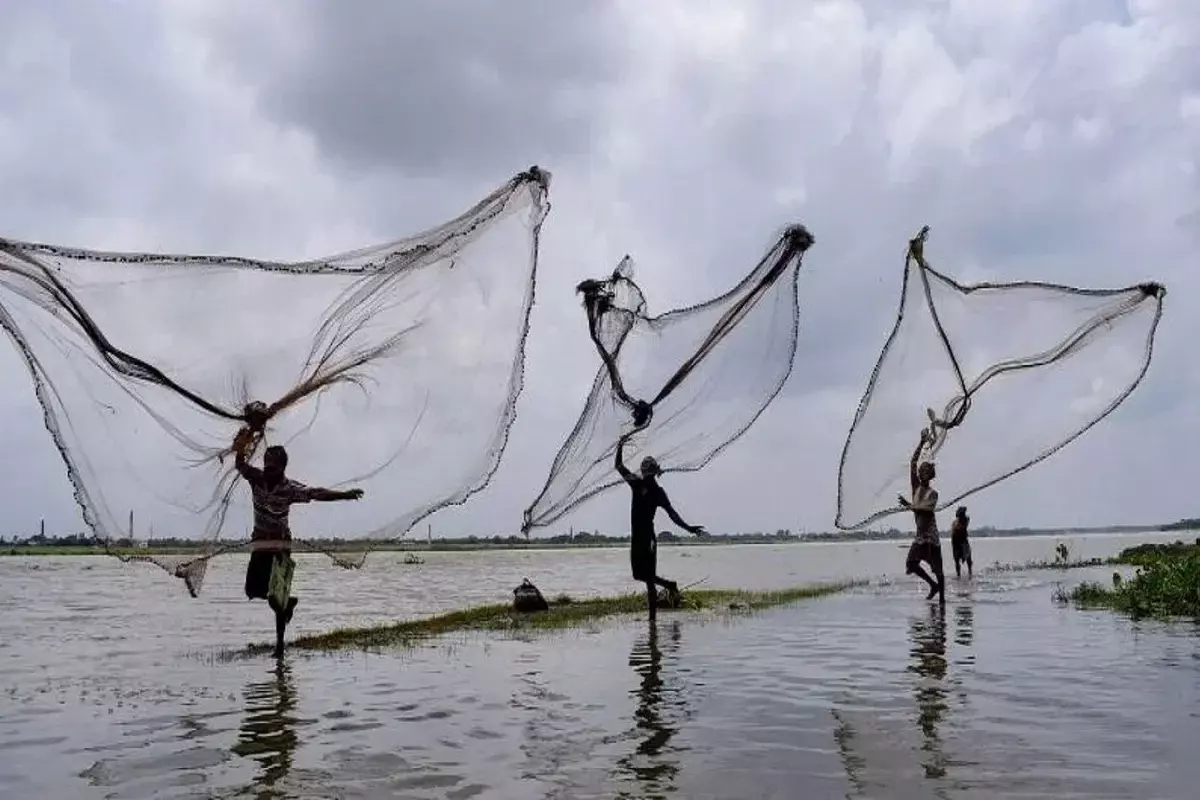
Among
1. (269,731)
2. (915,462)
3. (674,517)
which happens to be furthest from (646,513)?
(269,731)

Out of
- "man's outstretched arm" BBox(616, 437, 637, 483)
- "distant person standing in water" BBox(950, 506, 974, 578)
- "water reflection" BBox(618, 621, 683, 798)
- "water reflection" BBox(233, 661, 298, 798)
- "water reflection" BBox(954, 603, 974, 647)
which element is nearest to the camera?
"water reflection" BBox(618, 621, 683, 798)

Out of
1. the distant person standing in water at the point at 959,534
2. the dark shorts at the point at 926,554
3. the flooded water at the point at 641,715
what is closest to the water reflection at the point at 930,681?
the flooded water at the point at 641,715

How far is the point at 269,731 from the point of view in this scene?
889 centimetres

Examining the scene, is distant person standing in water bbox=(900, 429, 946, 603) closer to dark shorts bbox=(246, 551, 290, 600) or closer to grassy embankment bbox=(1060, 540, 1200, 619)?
grassy embankment bbox=(1060, 540, 1200, 619)

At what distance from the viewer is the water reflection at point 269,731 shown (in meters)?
7.42

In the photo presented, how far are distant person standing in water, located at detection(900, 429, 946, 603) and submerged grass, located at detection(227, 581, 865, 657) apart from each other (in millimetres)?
3008

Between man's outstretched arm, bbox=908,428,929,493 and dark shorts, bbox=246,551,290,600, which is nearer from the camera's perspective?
dark shorts, bbox=246,551,290,600

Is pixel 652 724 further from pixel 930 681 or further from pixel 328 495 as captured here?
pixel 328 495

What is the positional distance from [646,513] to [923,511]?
531cm

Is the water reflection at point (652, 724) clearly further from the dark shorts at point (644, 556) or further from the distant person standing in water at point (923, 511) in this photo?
the distant person standing in water at point (923, 511)

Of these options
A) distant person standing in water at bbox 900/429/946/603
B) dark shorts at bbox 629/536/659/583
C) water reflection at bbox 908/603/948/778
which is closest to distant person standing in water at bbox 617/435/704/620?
dark shorts at bbox 629/536/659/583

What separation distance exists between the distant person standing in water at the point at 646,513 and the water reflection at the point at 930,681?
3473 millimetres

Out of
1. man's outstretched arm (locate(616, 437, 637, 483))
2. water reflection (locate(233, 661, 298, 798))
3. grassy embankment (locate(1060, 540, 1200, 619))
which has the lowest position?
water reflection (locate(233, 661, 298, 798))

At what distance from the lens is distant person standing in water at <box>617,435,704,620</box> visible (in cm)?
1598
